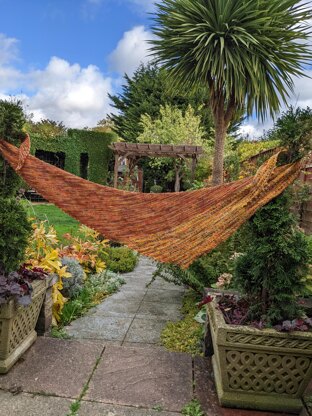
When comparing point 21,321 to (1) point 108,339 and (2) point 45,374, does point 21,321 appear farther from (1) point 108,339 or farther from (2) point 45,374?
(1) point 108,339

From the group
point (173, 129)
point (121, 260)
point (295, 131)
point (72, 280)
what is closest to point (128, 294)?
point (72, 280)

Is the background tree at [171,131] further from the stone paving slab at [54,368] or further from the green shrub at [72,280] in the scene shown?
the stone paving slab at [54,368]

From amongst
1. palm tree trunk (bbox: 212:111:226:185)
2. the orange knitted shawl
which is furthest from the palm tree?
the orange knitted shawl

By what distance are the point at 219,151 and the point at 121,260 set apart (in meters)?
2.44

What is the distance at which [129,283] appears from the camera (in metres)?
3.57

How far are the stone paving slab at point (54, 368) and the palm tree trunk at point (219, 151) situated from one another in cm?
406

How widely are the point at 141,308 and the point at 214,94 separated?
3824 millimetres

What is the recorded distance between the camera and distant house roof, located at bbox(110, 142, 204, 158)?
7270 millimetres

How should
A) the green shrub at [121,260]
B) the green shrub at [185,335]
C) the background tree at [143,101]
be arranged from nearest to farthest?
1. the green shrub at [185,335]
2. the green shrub at [121,260]
3. the background tree at [143,101]

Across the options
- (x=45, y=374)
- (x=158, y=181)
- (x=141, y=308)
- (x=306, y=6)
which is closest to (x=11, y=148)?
(x=45, y=374)

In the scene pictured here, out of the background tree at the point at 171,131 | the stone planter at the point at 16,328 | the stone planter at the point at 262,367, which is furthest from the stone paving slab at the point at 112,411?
the background tree at the point at 171,131

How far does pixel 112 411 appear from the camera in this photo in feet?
4.19

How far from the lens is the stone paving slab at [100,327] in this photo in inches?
86.3

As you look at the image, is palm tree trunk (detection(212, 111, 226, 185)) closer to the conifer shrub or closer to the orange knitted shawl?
the orange knitted shawl
